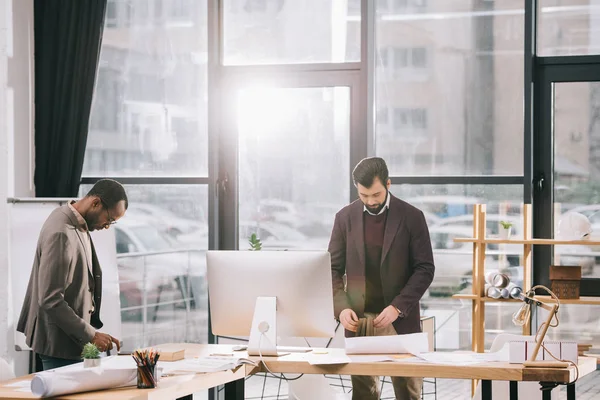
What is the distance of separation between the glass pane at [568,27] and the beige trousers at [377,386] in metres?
2.49

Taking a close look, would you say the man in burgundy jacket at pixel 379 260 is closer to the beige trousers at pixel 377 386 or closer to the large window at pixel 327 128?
the beige trousers at pixel 377 386

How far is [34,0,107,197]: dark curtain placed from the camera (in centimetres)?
635

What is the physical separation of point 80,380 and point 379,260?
1.84m

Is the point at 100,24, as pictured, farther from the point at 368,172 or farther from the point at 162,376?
the point at 162,376

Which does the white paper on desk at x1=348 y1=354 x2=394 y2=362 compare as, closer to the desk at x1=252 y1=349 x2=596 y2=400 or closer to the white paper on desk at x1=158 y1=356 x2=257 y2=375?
the desk at x1=252 y1=349 x2=596 y2=400

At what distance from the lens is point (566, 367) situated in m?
3.63

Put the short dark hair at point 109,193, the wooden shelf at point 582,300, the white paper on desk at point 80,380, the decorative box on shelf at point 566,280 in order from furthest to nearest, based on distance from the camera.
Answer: the decorative box on shelf at point 566,280 < the wooden shelf at point 582,300 < the short dark hair at point 109,193 < the white paper on desk at point 80,380

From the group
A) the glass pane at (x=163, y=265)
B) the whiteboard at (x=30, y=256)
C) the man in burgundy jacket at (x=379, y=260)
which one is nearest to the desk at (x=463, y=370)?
the man in burgundy jacket at (x=379, y=260)

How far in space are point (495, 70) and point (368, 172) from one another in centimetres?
192

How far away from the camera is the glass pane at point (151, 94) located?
20.9 feet

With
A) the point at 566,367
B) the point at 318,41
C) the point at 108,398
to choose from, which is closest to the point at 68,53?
the point at 318,41

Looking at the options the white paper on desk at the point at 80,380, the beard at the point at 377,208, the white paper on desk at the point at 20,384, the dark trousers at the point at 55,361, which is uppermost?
the beard at the point at 377,208

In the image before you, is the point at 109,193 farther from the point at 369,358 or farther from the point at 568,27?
the point at 568,27

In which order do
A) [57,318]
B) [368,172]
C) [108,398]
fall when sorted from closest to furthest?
[108,398] < [57,318] < [368,172]
